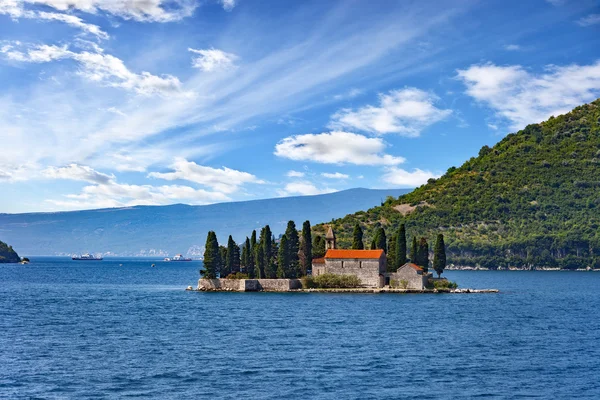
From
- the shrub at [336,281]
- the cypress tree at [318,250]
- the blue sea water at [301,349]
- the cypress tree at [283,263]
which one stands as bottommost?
the blue sea water at [301,349]

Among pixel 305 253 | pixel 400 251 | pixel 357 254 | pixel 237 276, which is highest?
pixel 305 253

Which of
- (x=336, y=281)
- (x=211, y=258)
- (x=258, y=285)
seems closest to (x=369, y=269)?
(x=336, y=281)

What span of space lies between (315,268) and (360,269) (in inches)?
286

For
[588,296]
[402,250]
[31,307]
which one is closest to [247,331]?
[31,307]

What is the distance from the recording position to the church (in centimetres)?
10688

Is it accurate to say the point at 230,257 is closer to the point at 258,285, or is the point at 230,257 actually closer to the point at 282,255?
the point at 258,285

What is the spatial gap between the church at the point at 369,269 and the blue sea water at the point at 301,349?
9937mm

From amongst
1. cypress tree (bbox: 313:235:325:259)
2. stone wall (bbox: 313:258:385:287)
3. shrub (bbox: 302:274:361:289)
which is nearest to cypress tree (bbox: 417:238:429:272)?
stone wall (bbox: 313:258:385:287)

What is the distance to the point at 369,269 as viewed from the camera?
10781cm

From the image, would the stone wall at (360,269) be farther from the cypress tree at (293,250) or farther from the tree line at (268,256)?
the tree line at (268,256)

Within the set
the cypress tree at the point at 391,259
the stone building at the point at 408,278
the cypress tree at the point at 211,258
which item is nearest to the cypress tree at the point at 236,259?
the cypress tree at the point at 211,258

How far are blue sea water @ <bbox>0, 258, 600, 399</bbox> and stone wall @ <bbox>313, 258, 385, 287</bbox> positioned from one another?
9895 millimetres

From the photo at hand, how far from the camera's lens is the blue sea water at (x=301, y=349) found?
142 ft

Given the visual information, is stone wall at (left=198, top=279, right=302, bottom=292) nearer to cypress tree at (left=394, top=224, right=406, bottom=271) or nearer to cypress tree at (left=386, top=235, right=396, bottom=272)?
cypress tree at (left=386, top=235, right=396, bottom=272)
